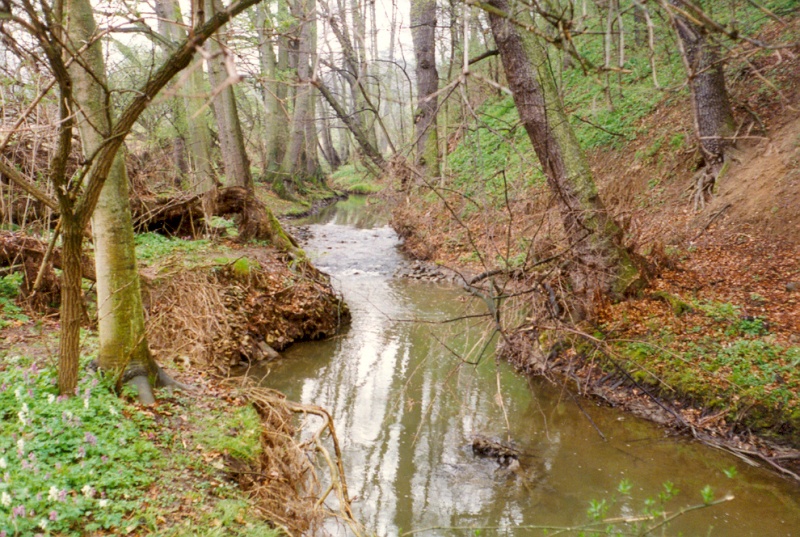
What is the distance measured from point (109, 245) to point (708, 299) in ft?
22.4

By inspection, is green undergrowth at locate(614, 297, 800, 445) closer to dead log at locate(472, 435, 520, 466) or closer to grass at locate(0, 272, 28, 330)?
dead log at locate(472, 435, 520, 466)

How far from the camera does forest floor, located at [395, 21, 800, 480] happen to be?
5.39m

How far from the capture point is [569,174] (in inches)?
283

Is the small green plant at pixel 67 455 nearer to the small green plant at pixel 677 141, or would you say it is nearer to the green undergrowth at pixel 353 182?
the small green plant at pixel 677 141

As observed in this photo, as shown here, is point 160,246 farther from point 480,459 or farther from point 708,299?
point 708,299

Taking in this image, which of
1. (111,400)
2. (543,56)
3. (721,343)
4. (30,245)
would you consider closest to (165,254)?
(30,245)

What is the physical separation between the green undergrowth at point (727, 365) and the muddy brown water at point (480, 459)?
54cm

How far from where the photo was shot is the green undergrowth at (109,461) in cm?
289

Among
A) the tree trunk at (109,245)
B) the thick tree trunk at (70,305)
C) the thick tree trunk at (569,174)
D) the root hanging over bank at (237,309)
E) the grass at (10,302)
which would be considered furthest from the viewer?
the thick tree trunk at (569,174)

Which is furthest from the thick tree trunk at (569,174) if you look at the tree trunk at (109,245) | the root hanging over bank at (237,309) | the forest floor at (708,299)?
the tree trunk at (109,245)

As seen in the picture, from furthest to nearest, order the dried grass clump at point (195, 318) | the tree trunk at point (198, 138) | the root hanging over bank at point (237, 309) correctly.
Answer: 1. the tree trunk at point (198, 138)
2. the root hanging over bank at point (237, 309)
3. the dried grass clump at point (195, 318)

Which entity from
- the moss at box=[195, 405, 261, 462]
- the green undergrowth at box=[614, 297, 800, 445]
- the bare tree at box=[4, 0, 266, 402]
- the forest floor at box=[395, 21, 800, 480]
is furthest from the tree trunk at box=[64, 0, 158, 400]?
the green undergrowth at box=[614, 297, 800, 445]

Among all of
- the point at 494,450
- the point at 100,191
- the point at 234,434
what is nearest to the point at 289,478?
the point at 234,434

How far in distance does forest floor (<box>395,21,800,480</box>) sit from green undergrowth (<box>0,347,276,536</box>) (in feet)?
8.26
